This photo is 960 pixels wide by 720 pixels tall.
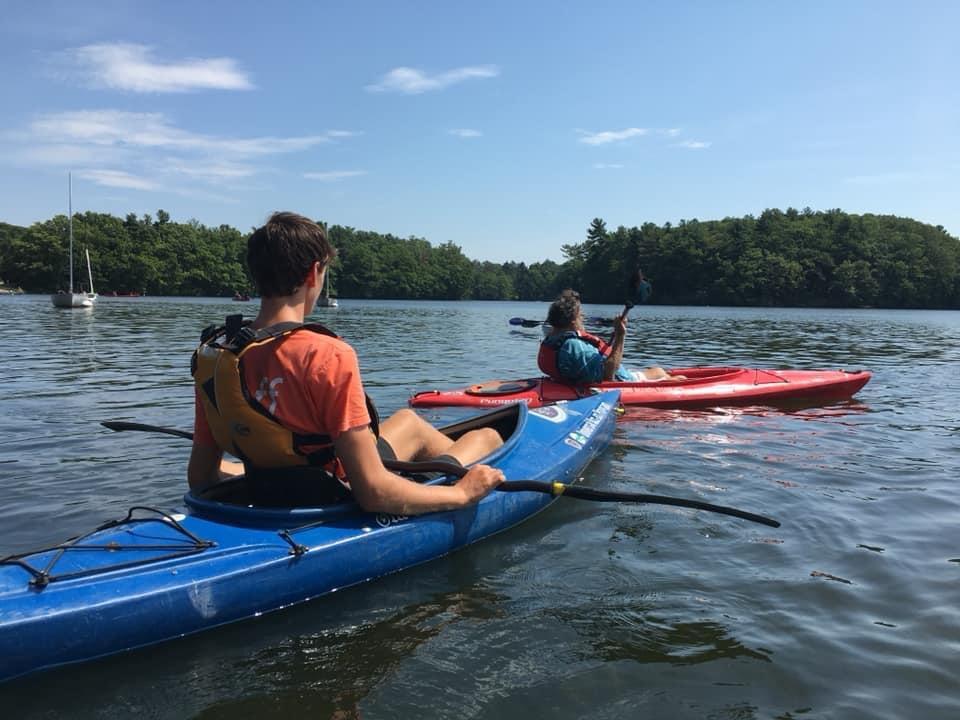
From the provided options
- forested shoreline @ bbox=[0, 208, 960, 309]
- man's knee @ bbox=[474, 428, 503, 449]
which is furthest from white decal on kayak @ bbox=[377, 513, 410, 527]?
forested shoreline @ bbox=[0, 208, 960, 309]

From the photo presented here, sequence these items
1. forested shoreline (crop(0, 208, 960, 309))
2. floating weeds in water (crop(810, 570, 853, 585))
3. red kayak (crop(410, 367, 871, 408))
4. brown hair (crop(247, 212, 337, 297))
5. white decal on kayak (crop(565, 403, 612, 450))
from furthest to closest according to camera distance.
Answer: forested shoreline (crop(0, 208, 960, 309)), red kayak (crop(410, 367, 871, 408)), white decal on kayak (crop(565, 403, 612, 450)), floating weeds in water (crop(810, 570, 853, 585)), brown hair (crop(247, 212, 337, 297))

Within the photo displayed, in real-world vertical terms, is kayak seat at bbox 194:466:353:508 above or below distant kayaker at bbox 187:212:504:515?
below

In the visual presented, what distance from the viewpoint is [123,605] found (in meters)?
2.78

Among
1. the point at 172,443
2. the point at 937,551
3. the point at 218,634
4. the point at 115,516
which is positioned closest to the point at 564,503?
the point at 937,551

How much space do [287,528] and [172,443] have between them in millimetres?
4043

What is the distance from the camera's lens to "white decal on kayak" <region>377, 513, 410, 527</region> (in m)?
3.57

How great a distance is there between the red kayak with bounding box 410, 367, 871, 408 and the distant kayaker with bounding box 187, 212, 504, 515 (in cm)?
492

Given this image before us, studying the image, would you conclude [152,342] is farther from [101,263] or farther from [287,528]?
[101,263]

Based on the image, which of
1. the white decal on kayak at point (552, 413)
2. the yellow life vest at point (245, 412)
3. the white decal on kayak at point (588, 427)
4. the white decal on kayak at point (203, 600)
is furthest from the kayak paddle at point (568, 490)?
the white decal on kayak at point (552, 413)

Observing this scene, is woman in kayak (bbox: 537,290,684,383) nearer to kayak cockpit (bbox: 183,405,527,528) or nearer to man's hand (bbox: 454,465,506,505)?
man's hand (bbox: 454,465,506,505)

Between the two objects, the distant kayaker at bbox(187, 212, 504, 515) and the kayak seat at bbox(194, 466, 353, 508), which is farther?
the kayak seat at bbox(194, 466, 353, 508)

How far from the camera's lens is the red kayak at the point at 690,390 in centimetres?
829

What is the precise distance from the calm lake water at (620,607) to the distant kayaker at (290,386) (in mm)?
740

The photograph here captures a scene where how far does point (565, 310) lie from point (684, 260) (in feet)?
278
